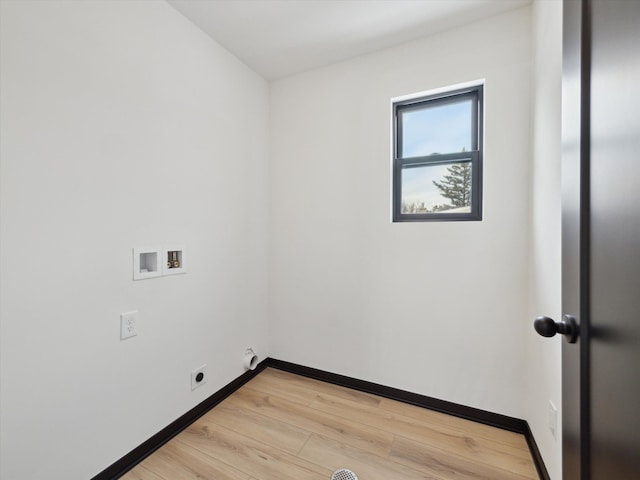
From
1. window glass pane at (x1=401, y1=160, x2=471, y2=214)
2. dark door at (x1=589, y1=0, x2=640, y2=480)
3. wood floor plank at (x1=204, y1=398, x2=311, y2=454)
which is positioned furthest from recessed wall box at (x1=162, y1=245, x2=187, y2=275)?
dark door at (x1=589, y1=0, x2=640, y2=480)

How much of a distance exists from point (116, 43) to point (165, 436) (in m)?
2.15

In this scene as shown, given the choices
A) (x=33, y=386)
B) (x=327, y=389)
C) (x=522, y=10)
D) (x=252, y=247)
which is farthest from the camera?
(x=252, y=247)

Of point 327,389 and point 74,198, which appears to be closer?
point 74,198

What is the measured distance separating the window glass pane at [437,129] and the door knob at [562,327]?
1.52 metres

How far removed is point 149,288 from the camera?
1.55 metres

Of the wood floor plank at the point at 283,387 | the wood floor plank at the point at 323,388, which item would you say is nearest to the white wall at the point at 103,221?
the wood floor plank at the point at 283,387

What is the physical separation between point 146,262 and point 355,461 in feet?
5.21

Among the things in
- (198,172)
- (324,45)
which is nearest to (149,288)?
(198,172)

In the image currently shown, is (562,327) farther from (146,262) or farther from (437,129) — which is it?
(146,262)

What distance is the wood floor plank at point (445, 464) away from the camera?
138cm

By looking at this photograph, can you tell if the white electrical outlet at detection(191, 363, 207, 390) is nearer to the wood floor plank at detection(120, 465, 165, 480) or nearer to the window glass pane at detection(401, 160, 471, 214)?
the wood floor plank at detection(120, 465, 165, 480)

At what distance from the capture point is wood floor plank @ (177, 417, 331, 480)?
1391mm

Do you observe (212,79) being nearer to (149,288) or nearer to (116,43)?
(116,43)

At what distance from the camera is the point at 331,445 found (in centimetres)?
157
